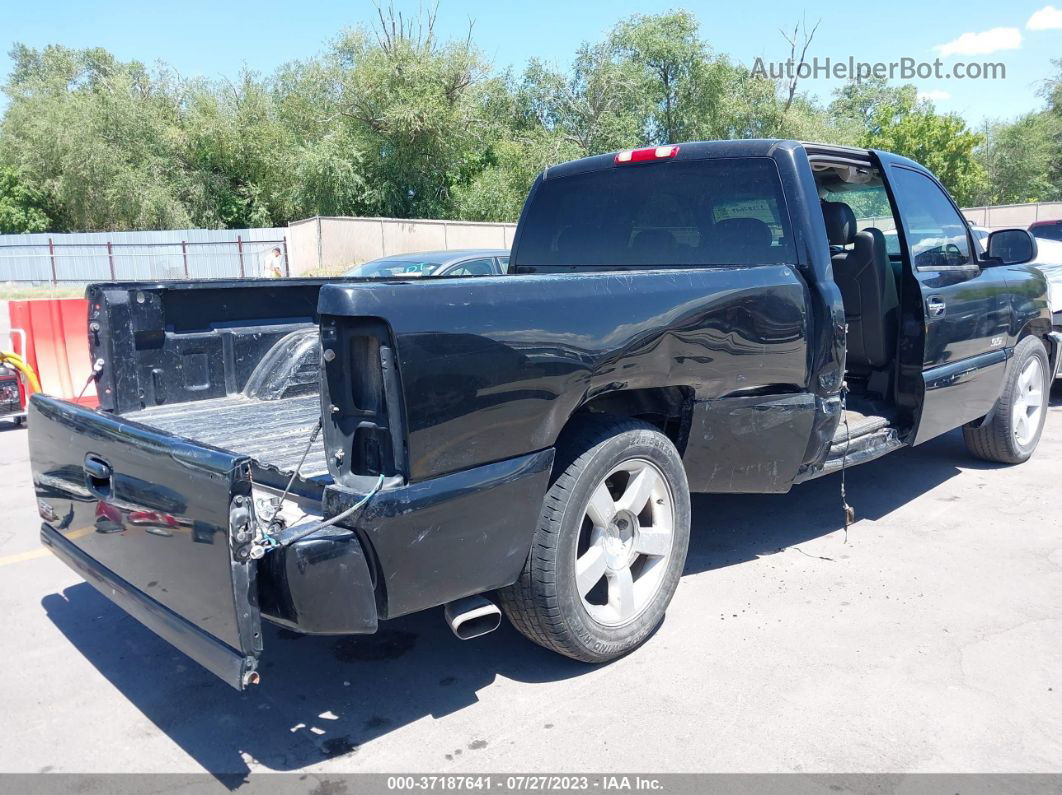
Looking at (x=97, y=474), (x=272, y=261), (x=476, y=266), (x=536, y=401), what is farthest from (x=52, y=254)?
(x=536, y=401)

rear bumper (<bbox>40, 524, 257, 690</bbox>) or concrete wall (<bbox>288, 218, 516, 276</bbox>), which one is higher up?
concrete wall (<bbox>288, 218, 516, 276</bbox>)

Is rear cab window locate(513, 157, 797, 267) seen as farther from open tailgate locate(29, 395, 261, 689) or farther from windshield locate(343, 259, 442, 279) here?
windshield locate(343, 259, 442, 279)

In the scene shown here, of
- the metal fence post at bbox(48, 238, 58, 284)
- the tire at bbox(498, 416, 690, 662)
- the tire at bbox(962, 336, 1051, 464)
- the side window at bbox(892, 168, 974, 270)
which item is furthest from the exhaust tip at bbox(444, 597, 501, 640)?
the metal fence post at bbox(48, 238, 58, 284)

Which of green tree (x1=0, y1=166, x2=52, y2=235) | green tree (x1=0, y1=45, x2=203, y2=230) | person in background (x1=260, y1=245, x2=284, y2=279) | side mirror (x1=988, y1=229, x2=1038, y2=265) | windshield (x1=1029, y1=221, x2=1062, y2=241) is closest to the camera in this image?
side mirror (x1=988, y1=229, x2=1038, y2=265)

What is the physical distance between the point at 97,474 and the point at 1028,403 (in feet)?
20.3

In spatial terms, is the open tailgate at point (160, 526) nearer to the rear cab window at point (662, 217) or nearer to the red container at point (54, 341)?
the rear cab window at point (662, 217)

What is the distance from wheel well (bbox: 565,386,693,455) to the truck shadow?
3.44ft

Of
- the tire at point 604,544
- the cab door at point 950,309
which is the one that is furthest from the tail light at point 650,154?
the tire at point 604,544

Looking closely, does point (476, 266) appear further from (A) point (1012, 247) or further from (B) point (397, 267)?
(A) point (1012, 247)

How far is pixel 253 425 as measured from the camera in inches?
154

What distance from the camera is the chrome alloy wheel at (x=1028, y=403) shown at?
605 centimetres

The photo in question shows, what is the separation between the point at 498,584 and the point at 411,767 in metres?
0.65

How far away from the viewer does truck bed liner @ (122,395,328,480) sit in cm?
336

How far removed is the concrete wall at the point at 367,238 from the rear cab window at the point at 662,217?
24476mm
